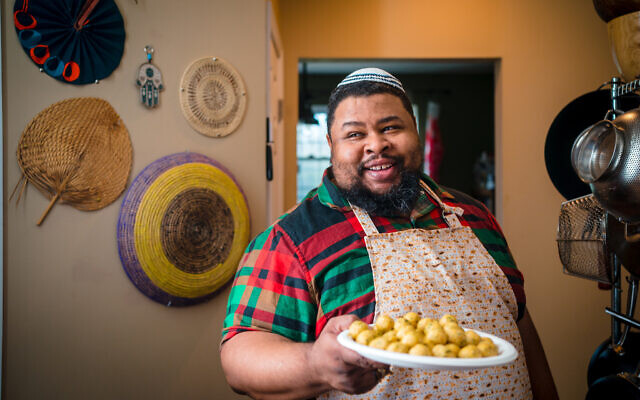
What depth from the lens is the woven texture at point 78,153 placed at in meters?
1.75

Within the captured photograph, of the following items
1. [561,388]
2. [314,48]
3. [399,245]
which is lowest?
[561,388]

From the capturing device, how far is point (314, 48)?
9.95ft

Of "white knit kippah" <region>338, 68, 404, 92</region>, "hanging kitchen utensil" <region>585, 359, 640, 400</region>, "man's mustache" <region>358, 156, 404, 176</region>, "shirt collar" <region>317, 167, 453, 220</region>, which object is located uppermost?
"white knit kippah" <region>338, 68, 404, 92</region>

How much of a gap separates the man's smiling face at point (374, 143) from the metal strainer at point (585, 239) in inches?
37.8

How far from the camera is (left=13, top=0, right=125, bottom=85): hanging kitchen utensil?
1.75m

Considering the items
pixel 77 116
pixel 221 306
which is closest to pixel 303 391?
pixel 221 306

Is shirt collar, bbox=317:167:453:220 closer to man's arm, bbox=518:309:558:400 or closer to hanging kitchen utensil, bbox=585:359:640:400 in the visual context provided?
man's arm, bbox=518:309:558:400

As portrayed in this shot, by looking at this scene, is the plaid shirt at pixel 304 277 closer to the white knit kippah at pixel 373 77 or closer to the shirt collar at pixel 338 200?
the shirt collar at pixel 338 200

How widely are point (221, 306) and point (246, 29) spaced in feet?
3.91

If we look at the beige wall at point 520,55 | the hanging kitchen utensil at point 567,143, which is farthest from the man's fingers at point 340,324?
the beige wall at point 520,55

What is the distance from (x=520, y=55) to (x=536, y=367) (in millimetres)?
2232

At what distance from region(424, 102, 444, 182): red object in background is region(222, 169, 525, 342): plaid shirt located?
4635 mm

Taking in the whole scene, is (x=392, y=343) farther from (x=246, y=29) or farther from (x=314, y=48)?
(x=314, y=48)

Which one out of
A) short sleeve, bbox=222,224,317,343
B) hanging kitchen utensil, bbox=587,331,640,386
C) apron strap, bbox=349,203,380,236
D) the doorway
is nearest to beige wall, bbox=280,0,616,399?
hanging kitchen utensil, bbox=587,331,640,386
